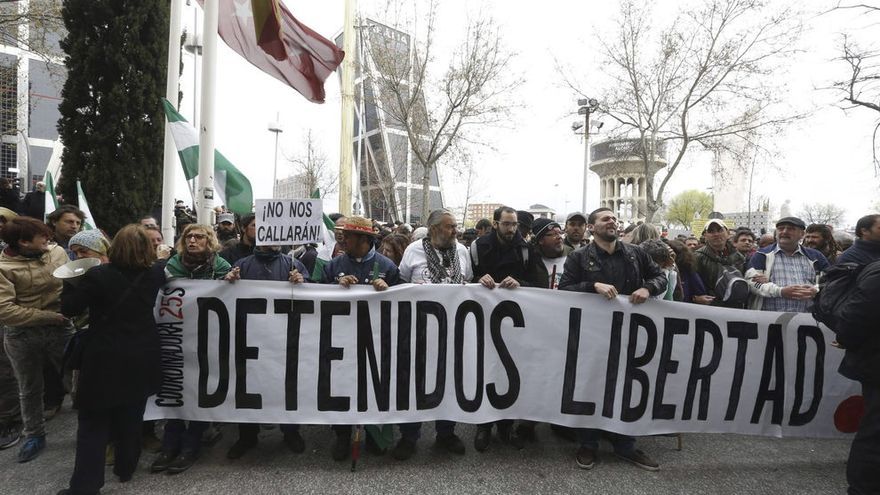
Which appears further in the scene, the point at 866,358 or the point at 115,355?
the point at 115,355

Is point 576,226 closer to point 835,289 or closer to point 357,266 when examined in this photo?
point 835,289

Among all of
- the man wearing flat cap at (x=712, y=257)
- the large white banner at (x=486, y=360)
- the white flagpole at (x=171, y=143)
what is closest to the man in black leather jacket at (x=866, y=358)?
the large white banner at (x=486, y=360)

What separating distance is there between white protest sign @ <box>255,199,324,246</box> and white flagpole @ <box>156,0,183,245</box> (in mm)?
Result: 5237

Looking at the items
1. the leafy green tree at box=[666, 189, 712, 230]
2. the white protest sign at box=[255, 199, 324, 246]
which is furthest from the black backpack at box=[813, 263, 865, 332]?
the leafy green tree at box=[666, 189, 712, 230]

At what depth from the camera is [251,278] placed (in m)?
3.78

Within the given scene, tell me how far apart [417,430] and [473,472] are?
0.55 meters

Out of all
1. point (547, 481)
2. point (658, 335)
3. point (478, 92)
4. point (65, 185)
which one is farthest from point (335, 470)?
point (478, 92)

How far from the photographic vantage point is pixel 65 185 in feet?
31.7

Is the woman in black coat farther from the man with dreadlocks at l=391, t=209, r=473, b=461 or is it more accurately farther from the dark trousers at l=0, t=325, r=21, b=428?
the man with dreadlocks at l=391, t=209, r=473, b=461

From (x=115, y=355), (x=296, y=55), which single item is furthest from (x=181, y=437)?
(x=296, y=55)

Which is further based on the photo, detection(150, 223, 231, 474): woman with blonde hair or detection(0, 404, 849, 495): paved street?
detection(150, 223, 231, 474): woman with blonde hair

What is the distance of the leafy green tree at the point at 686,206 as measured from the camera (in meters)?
80.6

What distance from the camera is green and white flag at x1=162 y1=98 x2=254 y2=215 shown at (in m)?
5.46

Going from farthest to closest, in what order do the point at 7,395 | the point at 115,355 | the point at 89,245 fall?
the point at 7,395, the point at 89,245, the point at 115,355
